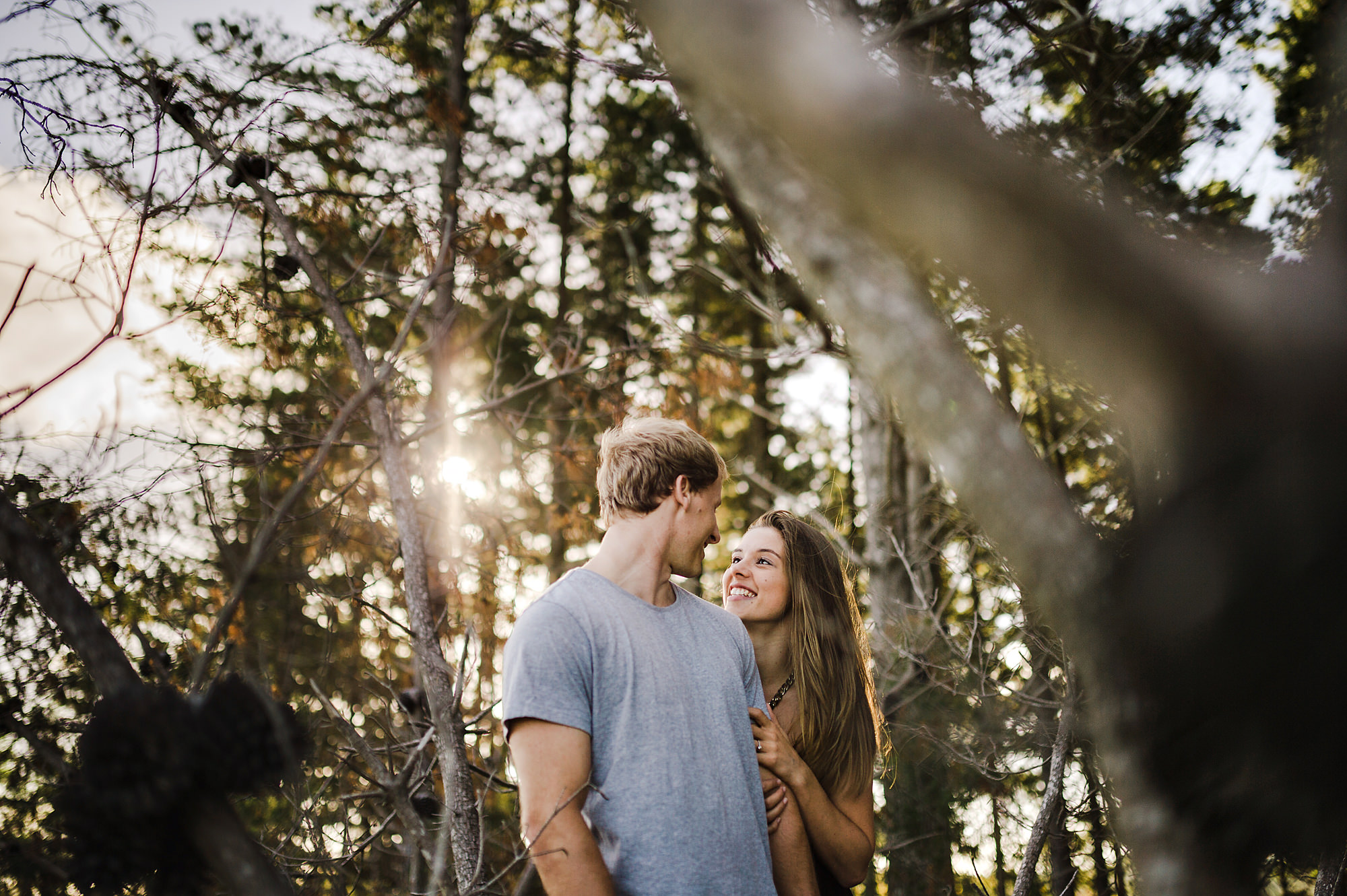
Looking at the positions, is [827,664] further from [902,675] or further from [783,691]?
[902,675]

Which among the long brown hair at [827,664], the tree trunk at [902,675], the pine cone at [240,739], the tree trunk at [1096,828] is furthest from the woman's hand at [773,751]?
the tree trunk at [902,675]

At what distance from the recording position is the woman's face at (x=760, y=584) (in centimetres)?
316

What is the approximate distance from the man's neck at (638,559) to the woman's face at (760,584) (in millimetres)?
946

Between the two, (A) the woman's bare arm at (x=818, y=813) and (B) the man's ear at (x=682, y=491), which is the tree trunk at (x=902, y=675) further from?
(B) the man's ear at (x=682, y=491)

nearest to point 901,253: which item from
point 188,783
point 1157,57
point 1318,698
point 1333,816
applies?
point 1318,698

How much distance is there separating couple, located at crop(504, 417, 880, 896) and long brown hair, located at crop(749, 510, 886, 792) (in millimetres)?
11

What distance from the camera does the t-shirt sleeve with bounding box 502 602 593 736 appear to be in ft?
5.75

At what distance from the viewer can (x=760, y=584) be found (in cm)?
320

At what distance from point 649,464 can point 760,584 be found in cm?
116

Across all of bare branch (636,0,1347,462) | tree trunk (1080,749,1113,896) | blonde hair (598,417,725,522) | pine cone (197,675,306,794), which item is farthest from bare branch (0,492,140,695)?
tree trunk (1080,749,1113,896)

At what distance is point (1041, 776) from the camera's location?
16.0 feet

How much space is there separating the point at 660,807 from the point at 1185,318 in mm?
1567

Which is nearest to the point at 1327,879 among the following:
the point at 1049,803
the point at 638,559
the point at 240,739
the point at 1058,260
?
the point at 1049,803

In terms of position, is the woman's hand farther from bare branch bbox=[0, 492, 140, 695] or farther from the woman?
bare branch bbox=[0, 492, 140, 695]
